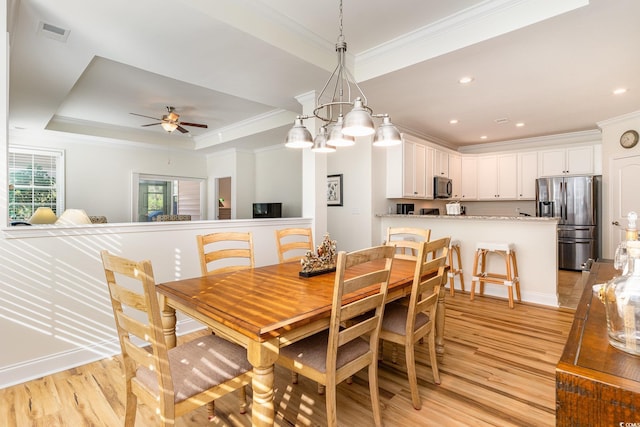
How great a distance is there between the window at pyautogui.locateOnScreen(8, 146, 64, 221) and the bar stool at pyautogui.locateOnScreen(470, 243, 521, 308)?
706cm

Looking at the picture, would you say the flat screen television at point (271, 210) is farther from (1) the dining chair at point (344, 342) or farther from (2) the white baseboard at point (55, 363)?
(1) the dining chair at point (344, 342)

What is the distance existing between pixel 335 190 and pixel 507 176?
3.73m

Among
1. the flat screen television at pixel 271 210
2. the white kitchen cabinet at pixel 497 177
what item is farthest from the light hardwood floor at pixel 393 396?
the white kitchen cabinet at pixel 497 177

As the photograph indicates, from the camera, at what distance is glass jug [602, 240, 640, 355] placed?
2.38 feet

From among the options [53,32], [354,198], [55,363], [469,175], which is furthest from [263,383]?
[469,175]

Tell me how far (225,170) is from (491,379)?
6.67m

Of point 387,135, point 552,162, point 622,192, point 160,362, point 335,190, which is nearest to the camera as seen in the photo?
point 160,362

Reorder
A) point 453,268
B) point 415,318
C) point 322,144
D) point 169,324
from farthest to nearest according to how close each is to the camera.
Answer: point 453,268
point 322,144
point 415,318
point 169,324

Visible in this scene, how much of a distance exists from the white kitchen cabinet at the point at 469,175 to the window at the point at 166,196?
6049 mm

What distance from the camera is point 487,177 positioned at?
263 inches

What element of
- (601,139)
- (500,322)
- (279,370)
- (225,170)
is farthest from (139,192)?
(601,139)

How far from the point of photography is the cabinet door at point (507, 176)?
20.9ft

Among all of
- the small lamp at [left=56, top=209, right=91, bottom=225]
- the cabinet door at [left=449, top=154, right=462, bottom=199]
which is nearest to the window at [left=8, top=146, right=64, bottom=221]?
the small lamp at [left=56, top=209, right=91, bottom=225]

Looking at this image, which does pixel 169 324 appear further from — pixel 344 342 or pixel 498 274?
pixel 498 274
